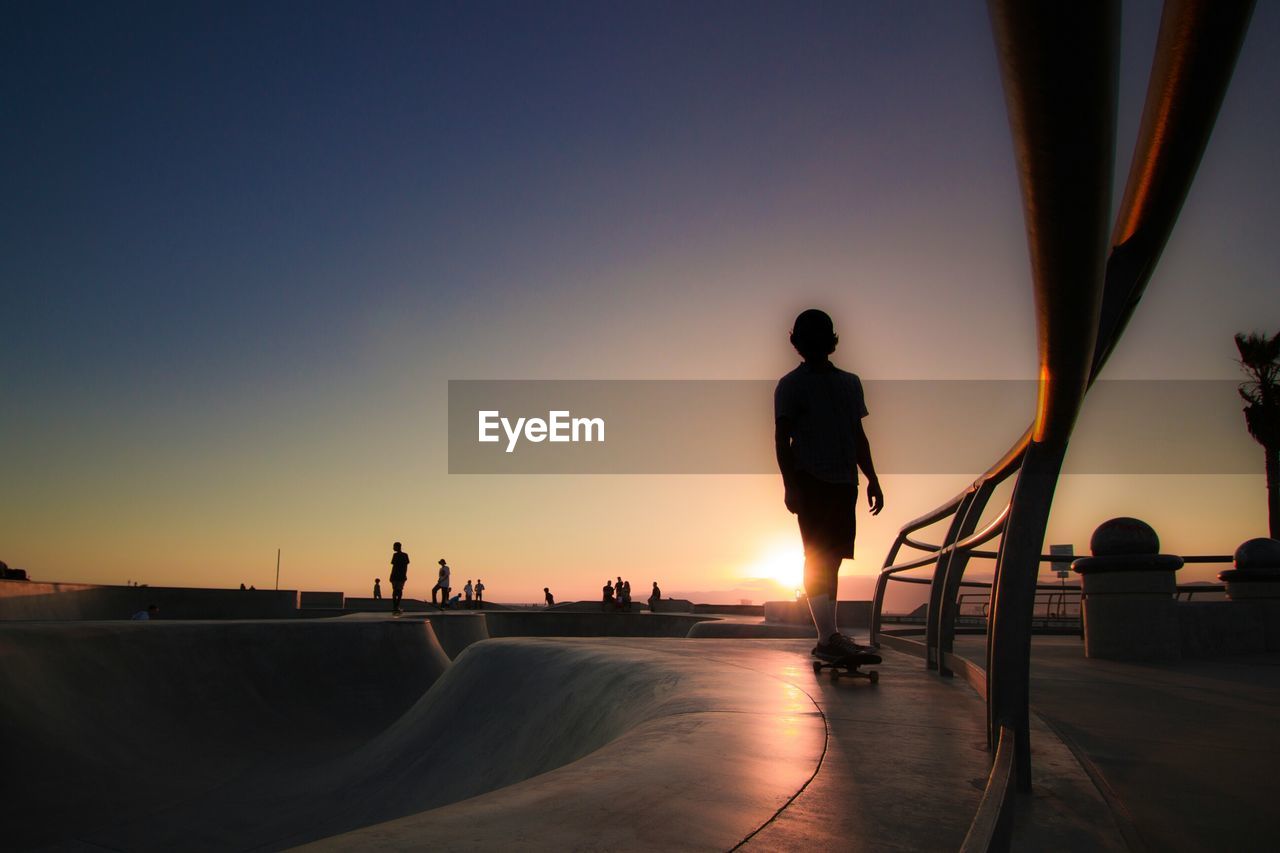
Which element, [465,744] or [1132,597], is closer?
[465,744]

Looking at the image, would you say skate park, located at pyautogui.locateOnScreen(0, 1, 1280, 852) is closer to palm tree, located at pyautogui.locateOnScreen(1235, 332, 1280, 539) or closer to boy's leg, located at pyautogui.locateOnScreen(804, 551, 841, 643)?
boy's leg, located at pyautogui.locateOnScreen(804, 551, 841, 643)

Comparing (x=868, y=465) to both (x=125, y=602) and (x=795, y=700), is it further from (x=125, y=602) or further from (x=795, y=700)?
(x=125, y=602)

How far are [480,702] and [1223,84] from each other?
19.8ft

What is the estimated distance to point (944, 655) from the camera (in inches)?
168

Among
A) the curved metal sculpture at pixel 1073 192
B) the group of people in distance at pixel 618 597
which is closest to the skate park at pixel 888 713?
the curved metal sculpture at pixel 1073 192

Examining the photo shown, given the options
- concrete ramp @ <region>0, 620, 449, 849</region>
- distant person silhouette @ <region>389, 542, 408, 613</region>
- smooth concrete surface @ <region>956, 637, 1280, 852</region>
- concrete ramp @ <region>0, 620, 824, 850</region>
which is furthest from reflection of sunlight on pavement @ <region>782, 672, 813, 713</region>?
distant person silhouette @ <region>389, 542, 408, 613</region>

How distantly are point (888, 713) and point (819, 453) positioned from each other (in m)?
1.46

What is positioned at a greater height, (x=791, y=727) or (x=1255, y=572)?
(x=1255, y=572)

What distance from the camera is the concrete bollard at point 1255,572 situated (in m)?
8.69

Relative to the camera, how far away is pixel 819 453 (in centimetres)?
405

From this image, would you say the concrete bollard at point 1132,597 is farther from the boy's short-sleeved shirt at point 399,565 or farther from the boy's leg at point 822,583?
the boy's short-sleeved shirt at point 399,565

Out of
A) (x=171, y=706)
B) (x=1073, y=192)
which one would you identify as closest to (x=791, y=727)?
(x=1073, y=192)

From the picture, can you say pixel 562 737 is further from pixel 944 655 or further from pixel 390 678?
pixel 390 678

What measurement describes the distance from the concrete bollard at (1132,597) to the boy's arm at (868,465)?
406cm
